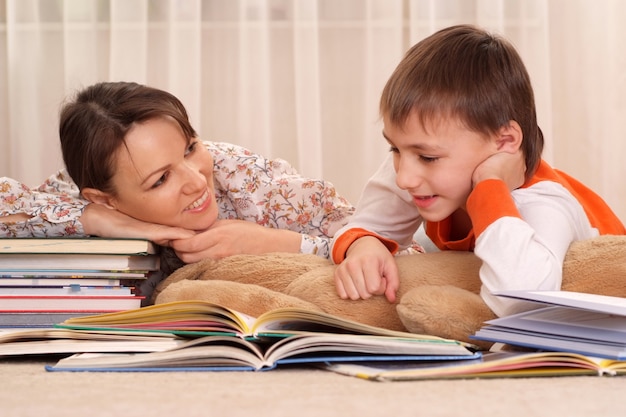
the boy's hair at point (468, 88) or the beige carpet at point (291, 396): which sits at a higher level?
the boy's hair at point (468, 88)

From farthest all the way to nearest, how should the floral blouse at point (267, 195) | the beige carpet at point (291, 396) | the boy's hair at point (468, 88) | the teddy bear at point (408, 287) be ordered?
the floral blouse at point (267, 195)
the boy's hair at point (468, 88)
the teddy bear at point (408, 287)
the beige carpet at point (291, 396)

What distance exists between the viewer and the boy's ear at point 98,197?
61.3 inches

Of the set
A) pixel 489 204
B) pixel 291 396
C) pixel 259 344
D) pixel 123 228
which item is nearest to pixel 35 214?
pixel 123 228

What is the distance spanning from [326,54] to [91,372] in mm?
1807

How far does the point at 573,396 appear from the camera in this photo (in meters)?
0.71

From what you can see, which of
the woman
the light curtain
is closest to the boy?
the woman

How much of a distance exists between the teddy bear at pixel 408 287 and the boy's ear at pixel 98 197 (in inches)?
11.2

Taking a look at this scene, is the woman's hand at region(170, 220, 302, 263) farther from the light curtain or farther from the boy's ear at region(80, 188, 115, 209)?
the light curtain

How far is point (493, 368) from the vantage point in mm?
807

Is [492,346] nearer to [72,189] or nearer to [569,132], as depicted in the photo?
[72,189]

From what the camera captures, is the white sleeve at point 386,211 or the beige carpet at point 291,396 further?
the white sleeve at point 386,211

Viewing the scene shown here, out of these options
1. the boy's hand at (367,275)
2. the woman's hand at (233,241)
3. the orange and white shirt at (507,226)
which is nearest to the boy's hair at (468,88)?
the orange and white shirt at (507,226)

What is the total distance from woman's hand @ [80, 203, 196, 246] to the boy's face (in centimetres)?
45

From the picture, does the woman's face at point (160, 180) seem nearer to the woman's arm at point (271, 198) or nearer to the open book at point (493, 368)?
the woman's arm at point (271, 198)
